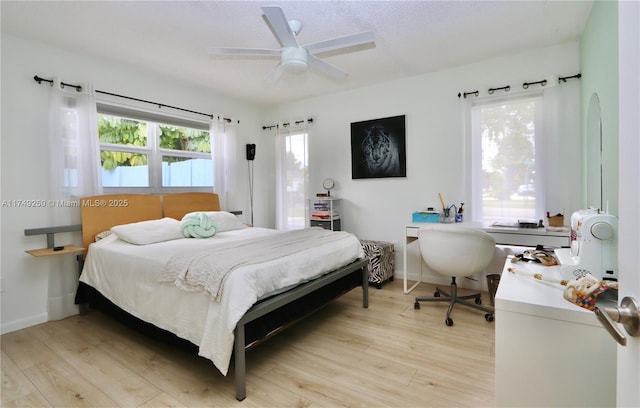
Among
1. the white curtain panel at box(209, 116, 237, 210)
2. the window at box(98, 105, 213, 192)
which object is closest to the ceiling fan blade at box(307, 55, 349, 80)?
the white curtain panel at box(209, 116, 237, 210)

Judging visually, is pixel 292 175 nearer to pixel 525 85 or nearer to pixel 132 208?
pixel 132 208

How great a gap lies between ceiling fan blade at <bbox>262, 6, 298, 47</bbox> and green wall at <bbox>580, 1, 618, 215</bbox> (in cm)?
186

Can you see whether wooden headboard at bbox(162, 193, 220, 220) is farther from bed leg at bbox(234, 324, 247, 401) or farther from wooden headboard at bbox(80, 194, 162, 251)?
bed leg at bbox(234, 324, 247, 401)

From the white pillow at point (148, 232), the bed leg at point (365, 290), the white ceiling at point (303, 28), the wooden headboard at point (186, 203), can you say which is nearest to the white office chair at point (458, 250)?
the bed leg at point (365, 290)

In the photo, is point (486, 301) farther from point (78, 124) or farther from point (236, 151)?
point (78, 124)

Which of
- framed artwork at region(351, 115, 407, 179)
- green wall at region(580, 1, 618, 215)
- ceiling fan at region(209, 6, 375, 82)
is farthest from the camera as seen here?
framed artwork at region(351, 115, 407, 179)

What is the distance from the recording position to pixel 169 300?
78.3 inches

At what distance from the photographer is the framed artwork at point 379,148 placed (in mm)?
3830

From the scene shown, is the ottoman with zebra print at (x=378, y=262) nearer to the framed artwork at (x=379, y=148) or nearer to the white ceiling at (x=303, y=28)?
the framed artwork at (x=379, y=148)

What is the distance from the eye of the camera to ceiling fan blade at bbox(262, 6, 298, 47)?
1.70 meters

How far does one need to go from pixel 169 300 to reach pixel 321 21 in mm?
2305

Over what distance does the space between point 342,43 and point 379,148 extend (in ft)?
6.63

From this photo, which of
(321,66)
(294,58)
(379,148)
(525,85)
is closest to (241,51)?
(294,58)

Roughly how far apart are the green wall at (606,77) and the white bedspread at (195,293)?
73.8 inches
